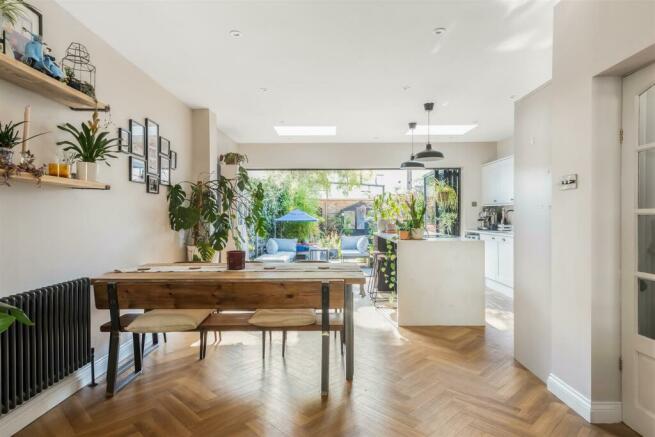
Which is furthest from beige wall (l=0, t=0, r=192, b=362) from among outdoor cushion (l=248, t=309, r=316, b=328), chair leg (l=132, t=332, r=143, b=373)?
outdoor cushion (l=248, t=309, r=316, b=328)

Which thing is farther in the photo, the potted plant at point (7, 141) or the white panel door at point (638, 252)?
the white panel door at point (638, 252)

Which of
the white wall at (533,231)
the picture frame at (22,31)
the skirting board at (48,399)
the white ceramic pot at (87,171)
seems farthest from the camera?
the white wall at (533,231)

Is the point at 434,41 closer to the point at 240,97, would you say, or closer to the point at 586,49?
the point at 586,49

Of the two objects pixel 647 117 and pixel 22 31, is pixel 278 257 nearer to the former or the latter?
pixel 22 31

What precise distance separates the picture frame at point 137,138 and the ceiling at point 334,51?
571 millimetres

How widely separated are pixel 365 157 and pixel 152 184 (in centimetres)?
417

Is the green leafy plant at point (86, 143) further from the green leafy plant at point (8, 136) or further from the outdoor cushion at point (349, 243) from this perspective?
the outdoor cushion at point (349, 243)

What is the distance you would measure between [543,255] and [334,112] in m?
3.18

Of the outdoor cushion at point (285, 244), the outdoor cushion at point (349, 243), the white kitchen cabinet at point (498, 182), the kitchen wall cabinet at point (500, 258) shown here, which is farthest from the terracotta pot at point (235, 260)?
the outdoor cushion at point (349, 243)

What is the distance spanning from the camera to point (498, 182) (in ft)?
20.7

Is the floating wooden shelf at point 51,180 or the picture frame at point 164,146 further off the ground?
the picture frame at point 164,146

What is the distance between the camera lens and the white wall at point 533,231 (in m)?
2.64

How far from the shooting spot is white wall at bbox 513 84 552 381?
2.64m

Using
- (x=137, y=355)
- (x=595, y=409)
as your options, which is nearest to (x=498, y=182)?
(x=595, y=409)
